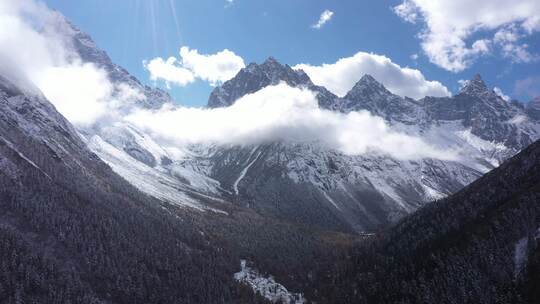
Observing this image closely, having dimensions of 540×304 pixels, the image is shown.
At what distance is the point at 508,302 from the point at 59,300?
178 meters

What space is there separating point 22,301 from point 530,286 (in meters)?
200

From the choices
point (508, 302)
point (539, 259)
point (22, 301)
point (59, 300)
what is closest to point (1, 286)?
point (22, 301)

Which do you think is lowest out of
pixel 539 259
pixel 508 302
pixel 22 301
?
pixel 22 301

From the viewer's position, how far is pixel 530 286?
188 meters

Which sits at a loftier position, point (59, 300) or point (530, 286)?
point (530, 286)

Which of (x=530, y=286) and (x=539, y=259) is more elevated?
(x=539, y=259)

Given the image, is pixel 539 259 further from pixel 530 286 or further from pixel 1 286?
pixel 1 286

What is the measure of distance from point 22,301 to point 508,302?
191m

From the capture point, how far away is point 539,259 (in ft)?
642

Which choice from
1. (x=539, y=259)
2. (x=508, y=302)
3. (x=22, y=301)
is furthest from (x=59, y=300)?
(x=539, y=259)

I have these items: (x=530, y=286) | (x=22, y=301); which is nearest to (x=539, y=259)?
(x=530, y=286)

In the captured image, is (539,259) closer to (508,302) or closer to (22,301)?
(508,302)

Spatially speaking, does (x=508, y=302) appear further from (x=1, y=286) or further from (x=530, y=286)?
(x=1, y=286)

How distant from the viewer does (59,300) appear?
7869 inches
